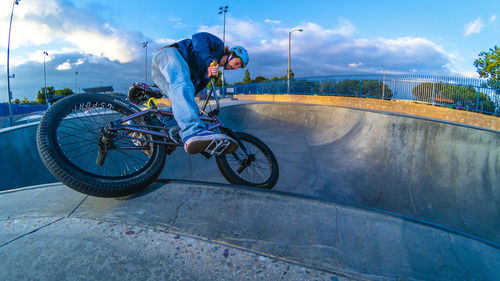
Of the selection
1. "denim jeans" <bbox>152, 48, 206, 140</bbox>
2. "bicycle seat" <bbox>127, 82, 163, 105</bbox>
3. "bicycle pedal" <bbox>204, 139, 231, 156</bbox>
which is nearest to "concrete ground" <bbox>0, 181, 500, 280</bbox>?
"bicycle pedal" <bbox>204, 139, 231, 156</bbox>

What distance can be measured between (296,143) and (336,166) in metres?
1.77

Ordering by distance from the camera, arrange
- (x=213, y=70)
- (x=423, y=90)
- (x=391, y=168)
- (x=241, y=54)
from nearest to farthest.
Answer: (x=213, y=70)
(x=241, y=54)
(x=391, y=168)
(x=423, y=90)

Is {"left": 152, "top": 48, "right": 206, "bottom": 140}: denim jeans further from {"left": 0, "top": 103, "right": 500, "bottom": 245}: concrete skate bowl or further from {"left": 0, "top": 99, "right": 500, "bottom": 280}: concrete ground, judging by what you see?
{"left": 0, "top": 103, "right": 500, "bottom": 245}: concrete skate bowl

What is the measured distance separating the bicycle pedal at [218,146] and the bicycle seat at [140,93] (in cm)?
105

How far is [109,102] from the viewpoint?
2578 millimetres

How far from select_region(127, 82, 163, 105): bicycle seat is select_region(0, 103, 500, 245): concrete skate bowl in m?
2.86

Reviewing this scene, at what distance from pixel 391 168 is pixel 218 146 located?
5264 mm

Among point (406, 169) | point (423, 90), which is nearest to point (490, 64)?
point (423, 90)

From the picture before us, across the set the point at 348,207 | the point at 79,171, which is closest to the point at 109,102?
the point at 79,171

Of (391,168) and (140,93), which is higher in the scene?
(140,93)

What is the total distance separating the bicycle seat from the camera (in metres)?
2.71

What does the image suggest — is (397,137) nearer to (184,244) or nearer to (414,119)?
(414,119)

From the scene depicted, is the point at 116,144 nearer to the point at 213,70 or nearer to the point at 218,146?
the point at 218,146

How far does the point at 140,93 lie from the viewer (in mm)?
2764
